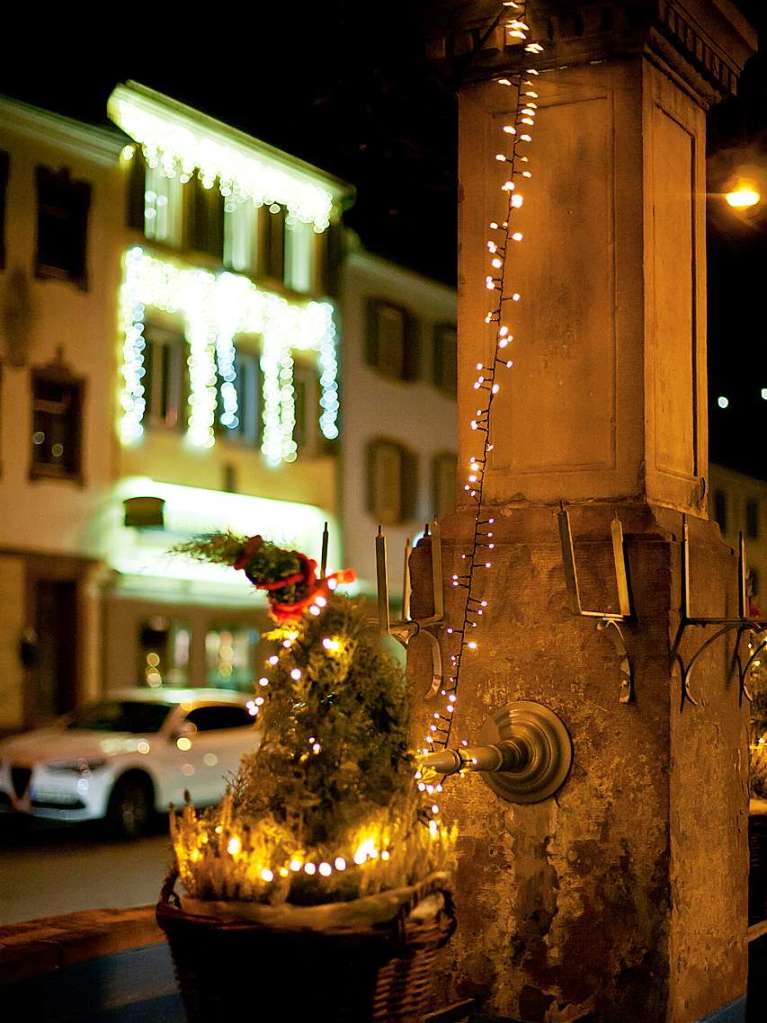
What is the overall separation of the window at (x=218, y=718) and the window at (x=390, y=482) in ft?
45.1

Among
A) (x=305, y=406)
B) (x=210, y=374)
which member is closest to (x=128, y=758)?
(x=210, y=374)

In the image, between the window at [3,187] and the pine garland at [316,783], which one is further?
the window at [3,187]

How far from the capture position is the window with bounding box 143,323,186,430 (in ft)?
85.7

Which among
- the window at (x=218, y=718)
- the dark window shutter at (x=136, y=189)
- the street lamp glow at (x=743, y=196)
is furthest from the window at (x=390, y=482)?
the street lamp glow at (x=743, y=196)

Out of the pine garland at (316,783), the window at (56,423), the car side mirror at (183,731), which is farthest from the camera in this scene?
the window at (56,423)

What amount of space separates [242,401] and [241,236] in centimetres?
296

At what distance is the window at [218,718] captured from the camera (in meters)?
17.8

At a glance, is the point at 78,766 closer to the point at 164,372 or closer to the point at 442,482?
the point at 164,372

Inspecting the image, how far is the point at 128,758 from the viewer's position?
16.5 m

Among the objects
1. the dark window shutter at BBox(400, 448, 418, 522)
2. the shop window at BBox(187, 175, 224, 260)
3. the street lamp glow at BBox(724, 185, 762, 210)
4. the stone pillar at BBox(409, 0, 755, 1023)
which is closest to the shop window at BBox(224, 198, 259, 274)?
the shop window at BBox(187, 175, 224, 260)

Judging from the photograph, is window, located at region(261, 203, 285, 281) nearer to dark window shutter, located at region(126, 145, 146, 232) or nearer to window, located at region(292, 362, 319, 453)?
window, located at region(292, 362, 319, 453)

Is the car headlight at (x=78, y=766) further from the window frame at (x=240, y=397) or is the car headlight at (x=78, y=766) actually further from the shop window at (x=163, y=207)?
the shop window at (x=163, y=207)

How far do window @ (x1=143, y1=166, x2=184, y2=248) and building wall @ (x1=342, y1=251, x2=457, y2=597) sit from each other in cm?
512

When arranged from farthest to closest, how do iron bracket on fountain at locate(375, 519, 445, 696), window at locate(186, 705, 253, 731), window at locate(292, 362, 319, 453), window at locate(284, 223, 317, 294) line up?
window at locate(292, 362, 319, 453)
window at locate(284, 223, 317, 294)
window at locate(186, 705, 253, 731)
iron bracket on fountain at locate(375, 519, 445, 696)
